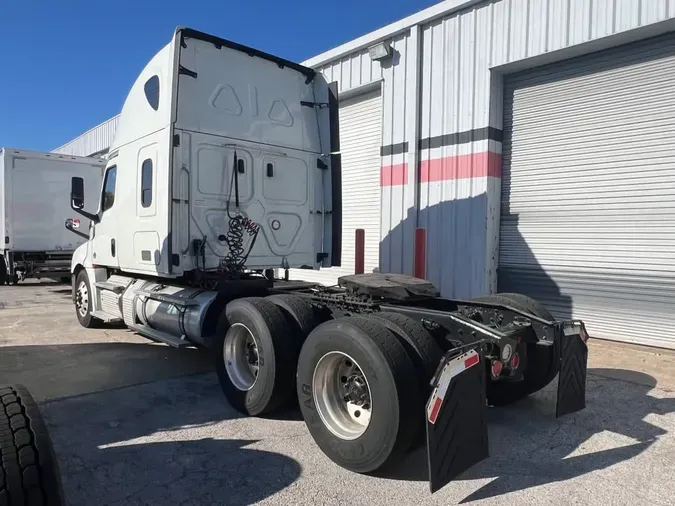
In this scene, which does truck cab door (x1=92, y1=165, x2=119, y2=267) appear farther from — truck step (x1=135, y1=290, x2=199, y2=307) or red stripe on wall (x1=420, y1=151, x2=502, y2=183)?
red stripe on wall (x1=420, y1=151, x2=502, y2=183)

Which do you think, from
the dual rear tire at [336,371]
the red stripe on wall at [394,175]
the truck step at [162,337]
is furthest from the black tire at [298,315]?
the red stripe on wall at [394,175]

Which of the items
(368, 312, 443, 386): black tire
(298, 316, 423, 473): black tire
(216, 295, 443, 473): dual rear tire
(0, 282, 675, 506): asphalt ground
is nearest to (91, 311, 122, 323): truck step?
(0, 282, 675, 506): asphalt ground

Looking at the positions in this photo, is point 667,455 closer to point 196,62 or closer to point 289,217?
point 289,217

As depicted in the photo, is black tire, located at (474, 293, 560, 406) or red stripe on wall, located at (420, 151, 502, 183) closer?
black tire, located at (474, 293, 560, 406)

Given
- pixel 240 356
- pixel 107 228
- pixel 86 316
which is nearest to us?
pixel 240 356

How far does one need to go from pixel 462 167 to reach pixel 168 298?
541 cm

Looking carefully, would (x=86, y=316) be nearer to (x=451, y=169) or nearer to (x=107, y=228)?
(x=107, y=228)

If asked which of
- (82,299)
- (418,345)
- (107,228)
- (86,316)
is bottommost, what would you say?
(86,316)

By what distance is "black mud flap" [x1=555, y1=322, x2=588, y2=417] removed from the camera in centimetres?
407

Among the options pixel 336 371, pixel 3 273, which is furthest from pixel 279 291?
pixel 3 273

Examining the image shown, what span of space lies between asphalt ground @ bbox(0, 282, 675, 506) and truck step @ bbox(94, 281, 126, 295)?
1.36m

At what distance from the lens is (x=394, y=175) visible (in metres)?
10.3

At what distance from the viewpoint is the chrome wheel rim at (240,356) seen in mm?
4984

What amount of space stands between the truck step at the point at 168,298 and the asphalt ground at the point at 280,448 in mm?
803
